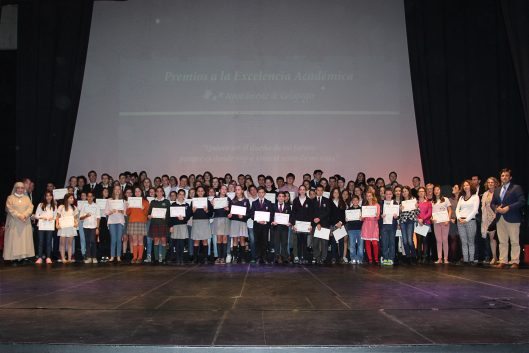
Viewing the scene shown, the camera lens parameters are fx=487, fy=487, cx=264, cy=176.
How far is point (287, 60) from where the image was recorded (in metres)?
11.5

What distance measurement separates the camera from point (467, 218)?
9000 mm

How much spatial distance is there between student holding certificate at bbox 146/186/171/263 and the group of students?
0.02 m

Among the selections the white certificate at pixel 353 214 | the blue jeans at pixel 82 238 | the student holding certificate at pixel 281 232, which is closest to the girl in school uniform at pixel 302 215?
the student holding certificate at pixel 281 232

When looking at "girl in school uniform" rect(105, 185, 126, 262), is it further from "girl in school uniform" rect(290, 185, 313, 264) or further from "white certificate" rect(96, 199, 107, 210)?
"girl in school uniform" rect(290, 185, 313, 264)

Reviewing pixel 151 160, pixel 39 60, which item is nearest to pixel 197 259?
pixel 151 160

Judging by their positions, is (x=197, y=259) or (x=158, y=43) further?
(x=158, y=43)

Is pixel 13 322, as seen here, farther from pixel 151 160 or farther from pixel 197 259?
pixel 151 160

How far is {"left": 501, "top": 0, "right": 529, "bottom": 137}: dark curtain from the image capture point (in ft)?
30.6

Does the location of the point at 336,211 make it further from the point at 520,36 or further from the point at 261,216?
the point at 520,36

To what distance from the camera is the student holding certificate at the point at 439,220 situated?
30.2ft

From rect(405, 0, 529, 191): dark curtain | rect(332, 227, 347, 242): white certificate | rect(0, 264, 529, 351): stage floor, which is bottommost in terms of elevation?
rect(0, 264, 529, 351): stage floor

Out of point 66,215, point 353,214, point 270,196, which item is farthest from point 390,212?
point 66,215

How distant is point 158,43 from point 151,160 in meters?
2.81

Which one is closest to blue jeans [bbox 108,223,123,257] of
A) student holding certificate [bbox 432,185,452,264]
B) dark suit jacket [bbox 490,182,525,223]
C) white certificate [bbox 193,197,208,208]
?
white certificate [bbox 193,197,208,208]
